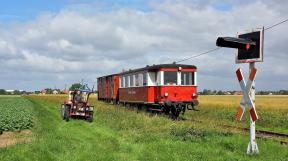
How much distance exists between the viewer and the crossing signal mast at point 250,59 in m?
10.7

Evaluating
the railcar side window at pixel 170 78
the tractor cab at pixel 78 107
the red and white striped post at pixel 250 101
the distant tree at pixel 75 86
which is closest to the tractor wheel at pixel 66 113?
the tractor cab at pixel 78 107

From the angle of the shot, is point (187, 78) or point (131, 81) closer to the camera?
point (187, 78)

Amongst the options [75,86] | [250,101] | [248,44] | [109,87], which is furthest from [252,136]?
[109,87]

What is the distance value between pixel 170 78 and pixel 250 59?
1678cm

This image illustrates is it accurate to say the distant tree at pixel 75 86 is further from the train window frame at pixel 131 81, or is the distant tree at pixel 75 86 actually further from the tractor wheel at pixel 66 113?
the train window frame at pixel 131 81

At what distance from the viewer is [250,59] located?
1095 cm

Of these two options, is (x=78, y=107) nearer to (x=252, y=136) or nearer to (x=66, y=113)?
(x=66, y=113)

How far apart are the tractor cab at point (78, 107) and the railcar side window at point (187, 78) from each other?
5.74 metres

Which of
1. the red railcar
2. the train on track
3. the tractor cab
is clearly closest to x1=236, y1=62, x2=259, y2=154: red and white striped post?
the tractor cab

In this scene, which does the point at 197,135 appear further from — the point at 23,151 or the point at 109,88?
the point at 109,88

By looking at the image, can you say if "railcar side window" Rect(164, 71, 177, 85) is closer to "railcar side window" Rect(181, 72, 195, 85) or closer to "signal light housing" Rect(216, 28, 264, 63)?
"railcar side window" Rect(181, 72, 195, 85)

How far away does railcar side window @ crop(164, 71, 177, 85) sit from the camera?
90.6 ft

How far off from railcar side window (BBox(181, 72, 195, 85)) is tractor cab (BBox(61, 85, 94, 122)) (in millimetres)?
5738

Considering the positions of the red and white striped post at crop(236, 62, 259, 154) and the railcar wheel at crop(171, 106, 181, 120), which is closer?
the red and white striped post at crop(236, 62, 259, 154)
